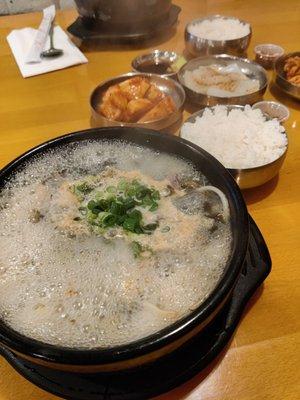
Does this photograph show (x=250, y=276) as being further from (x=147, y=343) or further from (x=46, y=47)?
(x=46, y=47)

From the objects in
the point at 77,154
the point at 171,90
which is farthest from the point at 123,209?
the point at 171,90

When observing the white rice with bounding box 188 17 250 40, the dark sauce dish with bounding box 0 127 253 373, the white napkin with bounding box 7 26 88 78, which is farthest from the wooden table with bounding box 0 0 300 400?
the dark sauce dish with bounding box 0 127 253 373

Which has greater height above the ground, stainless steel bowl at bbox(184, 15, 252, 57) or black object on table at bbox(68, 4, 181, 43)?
black object on table at bbox(68, 4, 181, 43)

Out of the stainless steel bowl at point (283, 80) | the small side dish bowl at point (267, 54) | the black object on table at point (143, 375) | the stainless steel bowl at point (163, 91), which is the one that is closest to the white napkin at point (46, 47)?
the stainless steel bowl at point (163, 91)

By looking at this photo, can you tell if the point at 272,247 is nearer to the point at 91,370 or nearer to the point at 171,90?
the point at 91,370

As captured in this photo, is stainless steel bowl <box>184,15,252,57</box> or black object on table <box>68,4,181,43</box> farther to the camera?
black object on table <box>68,4,181,43</box>

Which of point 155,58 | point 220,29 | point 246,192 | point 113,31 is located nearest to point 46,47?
point 113,31

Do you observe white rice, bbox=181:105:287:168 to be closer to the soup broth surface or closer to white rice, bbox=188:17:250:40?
the soup broth surface
